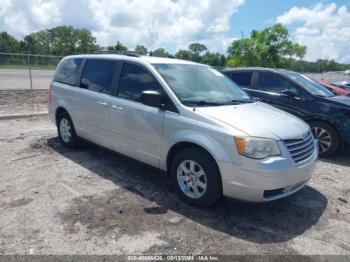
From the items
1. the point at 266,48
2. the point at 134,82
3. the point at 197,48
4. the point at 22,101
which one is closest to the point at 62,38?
the point at 197,48

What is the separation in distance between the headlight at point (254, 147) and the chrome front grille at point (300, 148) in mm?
292

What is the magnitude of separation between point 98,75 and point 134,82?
38.5 inches

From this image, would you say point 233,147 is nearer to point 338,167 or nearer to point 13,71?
point 338,167

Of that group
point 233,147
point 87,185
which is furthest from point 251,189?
point 87,185

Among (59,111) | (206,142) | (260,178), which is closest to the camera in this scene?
(260,178)

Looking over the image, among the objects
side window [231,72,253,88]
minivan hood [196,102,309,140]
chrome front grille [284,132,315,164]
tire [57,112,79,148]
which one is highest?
side window [231,72,253,88]

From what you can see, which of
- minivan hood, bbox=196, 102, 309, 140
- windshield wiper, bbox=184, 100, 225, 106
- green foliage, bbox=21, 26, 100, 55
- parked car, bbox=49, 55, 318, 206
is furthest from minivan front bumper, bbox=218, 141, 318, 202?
green foliage, bbox=21, 26, 100, 55

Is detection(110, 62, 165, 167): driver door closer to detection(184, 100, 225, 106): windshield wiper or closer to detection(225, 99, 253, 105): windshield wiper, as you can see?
detection(184, 100, 225, 106): windshield wiper

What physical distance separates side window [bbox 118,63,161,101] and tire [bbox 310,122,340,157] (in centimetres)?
384

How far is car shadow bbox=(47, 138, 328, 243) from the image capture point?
3.53 meters

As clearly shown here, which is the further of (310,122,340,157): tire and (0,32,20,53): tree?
(0,32,20,53): tree

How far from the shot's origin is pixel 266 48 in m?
20.7

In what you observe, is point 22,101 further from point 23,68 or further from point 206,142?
point 23,68

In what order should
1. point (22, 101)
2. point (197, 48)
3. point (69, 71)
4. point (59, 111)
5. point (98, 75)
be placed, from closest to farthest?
point (98, 75)
point (69, 71)
point (59, 111)
point (22, 101)
point (197, 48)
